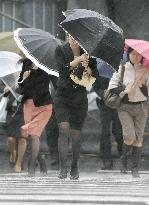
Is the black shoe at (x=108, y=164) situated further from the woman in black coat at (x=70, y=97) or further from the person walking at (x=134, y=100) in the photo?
the woman in black coat at (x=70, y=97)

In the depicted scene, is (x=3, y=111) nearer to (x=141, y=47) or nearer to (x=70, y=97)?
(x=141, y=47)

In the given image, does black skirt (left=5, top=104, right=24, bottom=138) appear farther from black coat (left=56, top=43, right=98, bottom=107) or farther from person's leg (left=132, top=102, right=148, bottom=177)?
black coat (left=56, top=43, right=98, bottom=107)

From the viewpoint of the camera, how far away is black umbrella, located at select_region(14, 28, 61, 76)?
1222 centimetres

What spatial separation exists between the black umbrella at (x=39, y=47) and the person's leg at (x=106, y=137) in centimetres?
200

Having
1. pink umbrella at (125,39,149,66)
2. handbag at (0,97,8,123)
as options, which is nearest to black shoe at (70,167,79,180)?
pink umbrella at (125,39,149,66)

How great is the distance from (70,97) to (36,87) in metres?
0.96

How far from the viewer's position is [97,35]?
11.2m

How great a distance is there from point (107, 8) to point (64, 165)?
24.3 ft

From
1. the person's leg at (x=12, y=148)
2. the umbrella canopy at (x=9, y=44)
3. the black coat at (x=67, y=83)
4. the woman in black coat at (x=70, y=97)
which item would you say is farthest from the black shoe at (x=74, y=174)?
the person's leg at (x=12, y=148)

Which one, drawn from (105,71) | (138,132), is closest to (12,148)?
(105,71)

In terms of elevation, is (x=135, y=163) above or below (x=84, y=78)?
below

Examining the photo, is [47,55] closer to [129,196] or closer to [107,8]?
[129,196]

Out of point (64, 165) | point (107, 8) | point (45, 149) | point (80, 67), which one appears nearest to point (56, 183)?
point (64, 165)

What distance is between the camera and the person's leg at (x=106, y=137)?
46.8ft
